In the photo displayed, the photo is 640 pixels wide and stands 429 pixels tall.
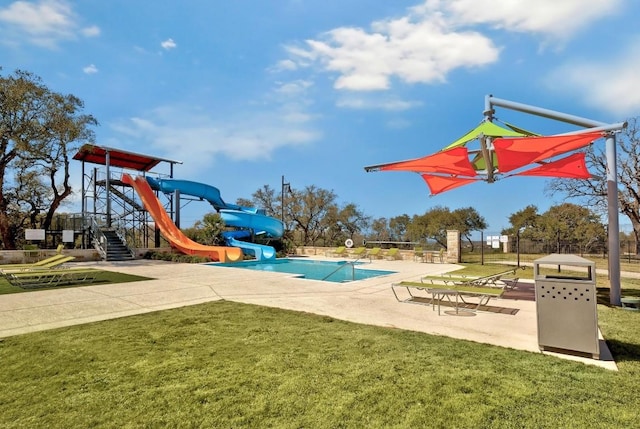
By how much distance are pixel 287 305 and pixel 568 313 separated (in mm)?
4700

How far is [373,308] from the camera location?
7.04 meters

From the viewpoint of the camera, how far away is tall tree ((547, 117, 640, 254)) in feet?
74.1

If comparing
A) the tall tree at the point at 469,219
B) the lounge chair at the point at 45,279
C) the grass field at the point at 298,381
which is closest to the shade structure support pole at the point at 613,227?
the grass field at the point at 298,381

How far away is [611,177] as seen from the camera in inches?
293

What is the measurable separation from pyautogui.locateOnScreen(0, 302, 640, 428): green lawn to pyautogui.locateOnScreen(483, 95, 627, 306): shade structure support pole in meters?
2.68

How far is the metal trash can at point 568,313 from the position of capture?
4.19m

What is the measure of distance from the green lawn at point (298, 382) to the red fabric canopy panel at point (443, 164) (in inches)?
164

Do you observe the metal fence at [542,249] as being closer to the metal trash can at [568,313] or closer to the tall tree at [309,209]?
the tall tree at [309,209]

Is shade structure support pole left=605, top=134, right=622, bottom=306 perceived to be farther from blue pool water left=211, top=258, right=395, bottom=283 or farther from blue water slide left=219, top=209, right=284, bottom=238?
blue water slide left=219, top=209, right=284, bottom=238

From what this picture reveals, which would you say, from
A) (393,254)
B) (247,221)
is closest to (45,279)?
(247,221)

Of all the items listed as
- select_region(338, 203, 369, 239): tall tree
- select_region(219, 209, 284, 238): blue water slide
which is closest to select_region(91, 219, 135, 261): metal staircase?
select_region(219, 209, 284, 238): blue water slide

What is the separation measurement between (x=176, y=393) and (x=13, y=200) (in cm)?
2924

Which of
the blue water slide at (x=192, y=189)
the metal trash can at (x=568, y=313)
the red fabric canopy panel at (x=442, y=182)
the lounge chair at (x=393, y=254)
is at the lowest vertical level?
the lounge chair at (x=393, y=254)

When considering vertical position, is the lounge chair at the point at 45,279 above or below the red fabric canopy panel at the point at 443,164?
below
